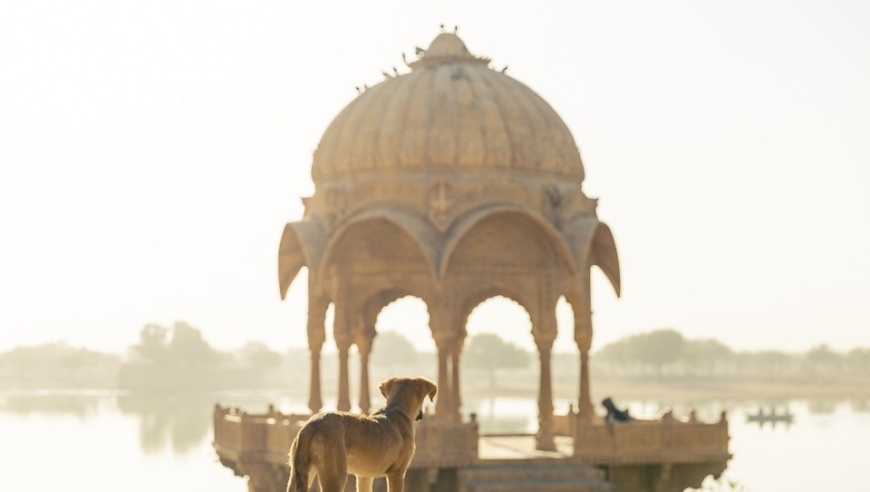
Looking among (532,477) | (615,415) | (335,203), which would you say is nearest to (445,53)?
(335,203)

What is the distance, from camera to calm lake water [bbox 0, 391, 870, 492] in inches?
1954

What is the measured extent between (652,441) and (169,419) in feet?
216

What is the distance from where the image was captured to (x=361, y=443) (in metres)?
8.30

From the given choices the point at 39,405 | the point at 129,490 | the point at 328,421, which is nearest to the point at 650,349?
the point at 39,405

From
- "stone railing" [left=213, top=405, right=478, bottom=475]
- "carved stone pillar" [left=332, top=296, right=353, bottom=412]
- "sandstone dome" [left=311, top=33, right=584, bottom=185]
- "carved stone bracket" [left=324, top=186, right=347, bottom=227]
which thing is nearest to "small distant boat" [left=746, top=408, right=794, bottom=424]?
"carved stone pillar" [left=332, top=296, right=353, bottom=412]

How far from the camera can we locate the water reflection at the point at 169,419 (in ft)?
217

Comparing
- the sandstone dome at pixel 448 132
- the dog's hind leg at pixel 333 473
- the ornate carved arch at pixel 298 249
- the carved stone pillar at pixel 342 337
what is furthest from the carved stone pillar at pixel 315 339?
the dog's hind leg at pixel 333 473

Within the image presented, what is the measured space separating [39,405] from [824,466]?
69.9m

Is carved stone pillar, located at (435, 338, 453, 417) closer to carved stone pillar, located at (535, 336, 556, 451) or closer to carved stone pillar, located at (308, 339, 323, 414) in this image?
carved stone pillar, located at (535, 336, 556, 451)

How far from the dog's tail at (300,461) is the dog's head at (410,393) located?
85 cm

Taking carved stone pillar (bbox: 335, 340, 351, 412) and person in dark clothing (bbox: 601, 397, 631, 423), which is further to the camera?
carved stone pillar (bbox: 335, 340, 351, 412)

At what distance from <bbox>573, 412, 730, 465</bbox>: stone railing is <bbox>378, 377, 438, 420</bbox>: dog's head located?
39.0 feet

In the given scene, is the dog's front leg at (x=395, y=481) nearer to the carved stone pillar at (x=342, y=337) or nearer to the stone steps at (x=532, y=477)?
the stone steps at (x=532, y=477)

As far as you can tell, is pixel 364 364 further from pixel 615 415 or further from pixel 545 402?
pixel 615 415
